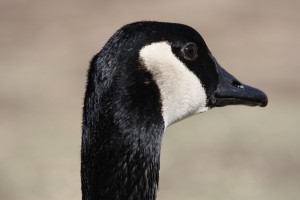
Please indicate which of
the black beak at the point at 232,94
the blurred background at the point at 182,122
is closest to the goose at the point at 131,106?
the black beak at the point at 232,94

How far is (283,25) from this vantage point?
14648 mm

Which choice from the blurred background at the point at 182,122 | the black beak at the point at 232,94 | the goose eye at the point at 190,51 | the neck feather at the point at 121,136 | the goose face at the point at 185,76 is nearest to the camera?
the neck feather at the point at 121,136

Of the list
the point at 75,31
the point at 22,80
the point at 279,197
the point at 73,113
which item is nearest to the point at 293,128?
the point at 279,197

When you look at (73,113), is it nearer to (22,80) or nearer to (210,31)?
(22,80)

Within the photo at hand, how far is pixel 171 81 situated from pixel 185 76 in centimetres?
11

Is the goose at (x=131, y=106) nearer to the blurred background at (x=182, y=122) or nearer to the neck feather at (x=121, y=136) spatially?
the neck feather at (x=121, y=136)

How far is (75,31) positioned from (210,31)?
6.73ft

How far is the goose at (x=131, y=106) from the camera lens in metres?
4.09

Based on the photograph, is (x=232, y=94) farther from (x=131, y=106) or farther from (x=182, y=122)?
(x=182, y=122)

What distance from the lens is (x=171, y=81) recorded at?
14.1 feet

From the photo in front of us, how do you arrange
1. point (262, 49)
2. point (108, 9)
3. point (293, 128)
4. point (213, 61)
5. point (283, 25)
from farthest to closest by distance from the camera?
point (108, 9) < point (283, 25) < point (262, 49) < point (293, 128) < point (213, 61)

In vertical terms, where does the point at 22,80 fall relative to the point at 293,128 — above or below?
above

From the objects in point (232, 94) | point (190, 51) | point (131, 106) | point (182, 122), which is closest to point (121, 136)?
point (131, 106)

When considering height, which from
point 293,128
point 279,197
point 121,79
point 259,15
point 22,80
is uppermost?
point 259,15
